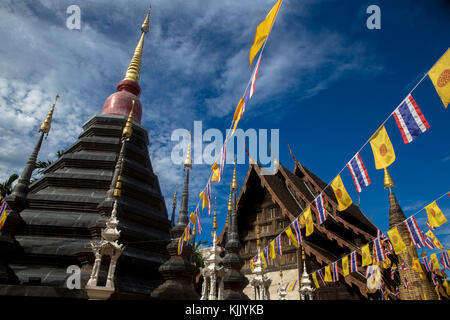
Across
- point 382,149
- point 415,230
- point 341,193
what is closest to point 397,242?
point 415,230

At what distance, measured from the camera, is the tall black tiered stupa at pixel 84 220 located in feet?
28.7

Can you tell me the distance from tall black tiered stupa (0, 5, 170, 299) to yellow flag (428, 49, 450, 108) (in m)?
7.78

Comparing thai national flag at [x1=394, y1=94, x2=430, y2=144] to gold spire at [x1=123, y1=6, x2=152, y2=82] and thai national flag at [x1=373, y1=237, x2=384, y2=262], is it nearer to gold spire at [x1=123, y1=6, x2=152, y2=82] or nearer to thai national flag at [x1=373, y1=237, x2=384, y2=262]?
thai national flag at [x1=373, y1=237, x2=384, y2=262]

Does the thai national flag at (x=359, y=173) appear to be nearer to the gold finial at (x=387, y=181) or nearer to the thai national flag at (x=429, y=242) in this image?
the thai national flag at (x=429, y=242)

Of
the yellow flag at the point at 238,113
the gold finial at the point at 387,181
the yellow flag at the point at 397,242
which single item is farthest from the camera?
the gold finial at the point at 387,181

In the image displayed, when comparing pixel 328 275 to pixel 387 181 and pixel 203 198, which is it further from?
pixel 387 181

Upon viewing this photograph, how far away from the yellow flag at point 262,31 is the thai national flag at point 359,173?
12.3 feet

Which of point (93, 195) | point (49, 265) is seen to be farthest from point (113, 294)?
point (93, 195)

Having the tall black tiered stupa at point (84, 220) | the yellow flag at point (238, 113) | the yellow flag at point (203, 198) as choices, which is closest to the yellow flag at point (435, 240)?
the yellow flag at point (203, 198)

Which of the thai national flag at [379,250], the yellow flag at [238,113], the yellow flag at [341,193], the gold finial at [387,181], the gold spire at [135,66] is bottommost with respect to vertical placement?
the thai national flag at [379,250]

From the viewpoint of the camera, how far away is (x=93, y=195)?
39.2 feet

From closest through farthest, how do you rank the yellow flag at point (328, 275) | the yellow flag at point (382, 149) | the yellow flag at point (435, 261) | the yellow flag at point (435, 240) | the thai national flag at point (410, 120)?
the thai national flag at point (410, 120) < the yellow flag at point (382, 149) < the yellow flag at point (328, 275) < the yellow flag at point (435, 240) < the yellow flag at point (435, 261)

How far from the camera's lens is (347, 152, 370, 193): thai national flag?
6992mm
